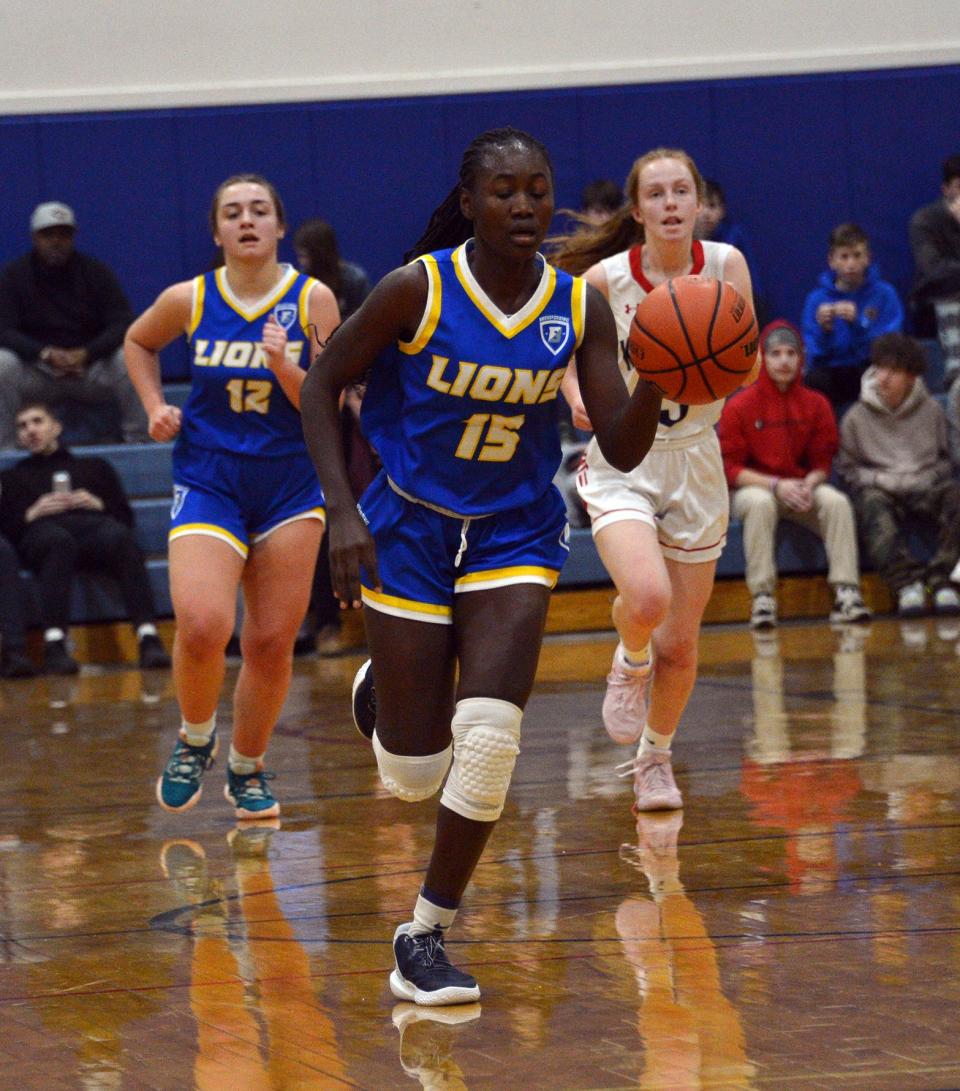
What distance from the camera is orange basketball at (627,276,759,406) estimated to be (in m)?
3.59

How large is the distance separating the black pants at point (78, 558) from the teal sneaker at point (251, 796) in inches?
174

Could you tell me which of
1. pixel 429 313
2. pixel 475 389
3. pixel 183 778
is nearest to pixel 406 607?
pixel 475 389

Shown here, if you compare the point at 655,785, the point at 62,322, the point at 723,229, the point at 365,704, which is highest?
the point at 723,229

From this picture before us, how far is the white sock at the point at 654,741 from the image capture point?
215 inches

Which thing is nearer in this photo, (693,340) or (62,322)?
(693,340)

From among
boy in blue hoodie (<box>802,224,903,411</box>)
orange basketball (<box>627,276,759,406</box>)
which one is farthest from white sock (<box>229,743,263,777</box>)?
boy in blue hoodie (<box>802,224,903,411</box>)

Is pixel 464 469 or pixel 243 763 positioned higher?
pixel 464 469

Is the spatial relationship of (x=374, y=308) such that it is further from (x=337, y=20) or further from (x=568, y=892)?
(x=337, y=20)

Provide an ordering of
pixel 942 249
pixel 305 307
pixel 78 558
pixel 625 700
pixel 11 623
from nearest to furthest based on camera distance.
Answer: pixel 305 307 → pixel 625 700 → pixel 11 623 → pixel 78 558 → pixel 942 249

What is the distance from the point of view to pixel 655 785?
5.41 meters

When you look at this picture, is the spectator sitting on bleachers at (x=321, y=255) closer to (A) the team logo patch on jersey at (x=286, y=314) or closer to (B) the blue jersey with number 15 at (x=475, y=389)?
(A) the team logo patch on jersey at (x=286, y=314)

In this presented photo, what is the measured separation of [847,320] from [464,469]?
7.91 m

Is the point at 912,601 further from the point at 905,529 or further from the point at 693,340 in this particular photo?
the point at 693,340

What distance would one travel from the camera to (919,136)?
12.6 m
